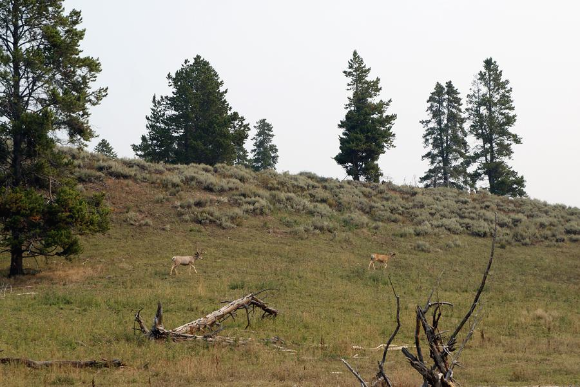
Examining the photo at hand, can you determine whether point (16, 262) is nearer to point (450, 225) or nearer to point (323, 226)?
point (323, 226)

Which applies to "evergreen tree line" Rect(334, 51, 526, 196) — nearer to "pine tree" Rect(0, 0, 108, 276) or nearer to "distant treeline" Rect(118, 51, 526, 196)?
Result: "distant treeline" Rect(118, 51, 526, 196)

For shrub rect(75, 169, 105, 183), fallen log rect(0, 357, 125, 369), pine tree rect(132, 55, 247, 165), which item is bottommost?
fallen log rect(0, 357, 125, 369)

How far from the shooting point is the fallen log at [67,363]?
1097 cm

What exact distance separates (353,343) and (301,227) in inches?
837

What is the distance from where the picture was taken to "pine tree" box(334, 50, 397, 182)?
54406 mm

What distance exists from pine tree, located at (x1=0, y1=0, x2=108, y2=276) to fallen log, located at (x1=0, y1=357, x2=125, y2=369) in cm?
1186

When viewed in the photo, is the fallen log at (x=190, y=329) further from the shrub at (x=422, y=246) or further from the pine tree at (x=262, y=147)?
the pine tree at (x=262, y=147)

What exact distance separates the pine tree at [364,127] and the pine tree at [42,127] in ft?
111

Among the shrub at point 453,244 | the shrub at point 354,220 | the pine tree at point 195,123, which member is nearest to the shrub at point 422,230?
the shrub at point 453,244

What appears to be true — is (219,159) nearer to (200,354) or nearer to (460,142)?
(460,142)

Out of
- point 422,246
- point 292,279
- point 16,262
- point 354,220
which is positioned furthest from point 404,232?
point 16,262

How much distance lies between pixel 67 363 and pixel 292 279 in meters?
13.9

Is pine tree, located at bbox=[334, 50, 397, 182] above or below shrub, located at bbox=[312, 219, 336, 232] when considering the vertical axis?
above

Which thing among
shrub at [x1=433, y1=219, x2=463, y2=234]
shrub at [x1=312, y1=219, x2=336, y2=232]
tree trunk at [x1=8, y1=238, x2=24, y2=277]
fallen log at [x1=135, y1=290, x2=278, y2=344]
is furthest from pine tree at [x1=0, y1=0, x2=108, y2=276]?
shrub at [x1=433, y1=219, x2=463, y2=234]
